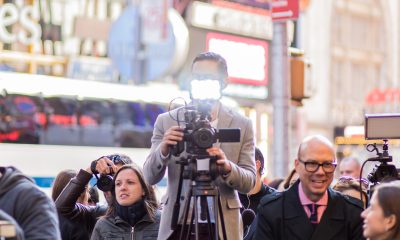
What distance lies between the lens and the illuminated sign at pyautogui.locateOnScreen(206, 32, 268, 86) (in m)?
35.5

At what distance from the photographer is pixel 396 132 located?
7469 mm

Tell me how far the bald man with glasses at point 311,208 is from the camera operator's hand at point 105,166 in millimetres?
2045

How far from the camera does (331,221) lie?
6.74m

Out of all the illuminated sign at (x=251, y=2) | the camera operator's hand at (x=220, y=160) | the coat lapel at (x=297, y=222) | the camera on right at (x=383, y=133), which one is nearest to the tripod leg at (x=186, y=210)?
the camera operator's hand at (x=220, y=160)

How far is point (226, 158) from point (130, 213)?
1638 mm

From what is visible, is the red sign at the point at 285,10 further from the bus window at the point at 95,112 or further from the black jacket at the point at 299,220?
the bus window at the point at 95,112

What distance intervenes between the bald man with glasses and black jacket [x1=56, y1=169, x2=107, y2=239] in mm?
2243

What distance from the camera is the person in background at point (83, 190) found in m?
8.63

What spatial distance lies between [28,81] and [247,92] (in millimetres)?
16023

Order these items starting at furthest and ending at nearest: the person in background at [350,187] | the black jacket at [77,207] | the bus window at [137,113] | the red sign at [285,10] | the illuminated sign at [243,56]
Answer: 1. the illuminated sign at [243,56]
2. the bus window at [137,113]
3. the red sign at [285,10]
4. the person in background at [350,187]
5. the black jacket at [77,207]

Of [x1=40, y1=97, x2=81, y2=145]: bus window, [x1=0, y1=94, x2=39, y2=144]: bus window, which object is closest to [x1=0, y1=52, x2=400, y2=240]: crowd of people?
[x1=0, y1=94, x2=39, y2=144]: bus window

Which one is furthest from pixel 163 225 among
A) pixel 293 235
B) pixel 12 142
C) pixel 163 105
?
pixel 163 105

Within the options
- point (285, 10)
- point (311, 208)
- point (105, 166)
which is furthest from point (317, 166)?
point (285, 10)

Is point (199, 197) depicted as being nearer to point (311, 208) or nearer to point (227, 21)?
point (311, 208)
